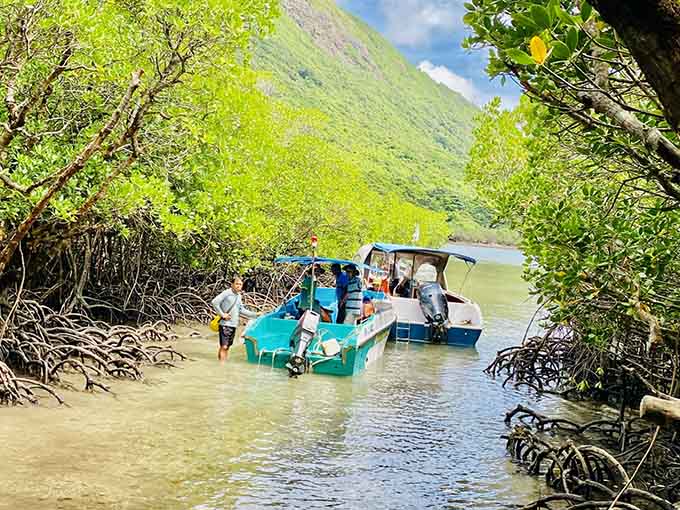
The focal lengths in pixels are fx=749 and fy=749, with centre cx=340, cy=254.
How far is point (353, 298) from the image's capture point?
14.0 meters

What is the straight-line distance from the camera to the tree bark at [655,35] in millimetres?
1853

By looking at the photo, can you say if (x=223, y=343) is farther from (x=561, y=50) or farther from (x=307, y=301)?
(x=561, y=50)

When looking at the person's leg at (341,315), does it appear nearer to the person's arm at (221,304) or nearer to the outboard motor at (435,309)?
the person's arm at (221,304)

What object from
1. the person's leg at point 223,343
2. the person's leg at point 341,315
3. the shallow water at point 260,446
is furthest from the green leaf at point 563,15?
the person's leg at point 341,315

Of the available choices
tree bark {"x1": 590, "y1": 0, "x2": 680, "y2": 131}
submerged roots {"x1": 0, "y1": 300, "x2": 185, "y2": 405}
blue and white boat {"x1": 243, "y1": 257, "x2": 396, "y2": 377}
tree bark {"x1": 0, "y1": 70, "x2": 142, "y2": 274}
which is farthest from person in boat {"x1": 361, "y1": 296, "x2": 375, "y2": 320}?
tree bark {"x1": 590, "y1": 0, "x2": 680, "y2": 131}

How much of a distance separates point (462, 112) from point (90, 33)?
184425 millimetres

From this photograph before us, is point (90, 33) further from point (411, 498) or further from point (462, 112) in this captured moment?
point (462, 112)

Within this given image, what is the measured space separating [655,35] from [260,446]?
700cm

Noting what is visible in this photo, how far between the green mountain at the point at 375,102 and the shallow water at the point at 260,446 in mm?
40652

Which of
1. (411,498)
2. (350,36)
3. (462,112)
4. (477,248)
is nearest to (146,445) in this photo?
(411,498)

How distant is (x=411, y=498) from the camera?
7070 mm

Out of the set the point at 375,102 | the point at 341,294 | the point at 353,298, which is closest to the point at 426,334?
the point at 341,294

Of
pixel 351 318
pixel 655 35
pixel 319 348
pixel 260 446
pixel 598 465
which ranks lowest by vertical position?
pixel 260 446

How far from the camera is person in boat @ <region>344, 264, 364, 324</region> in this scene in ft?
45.6
